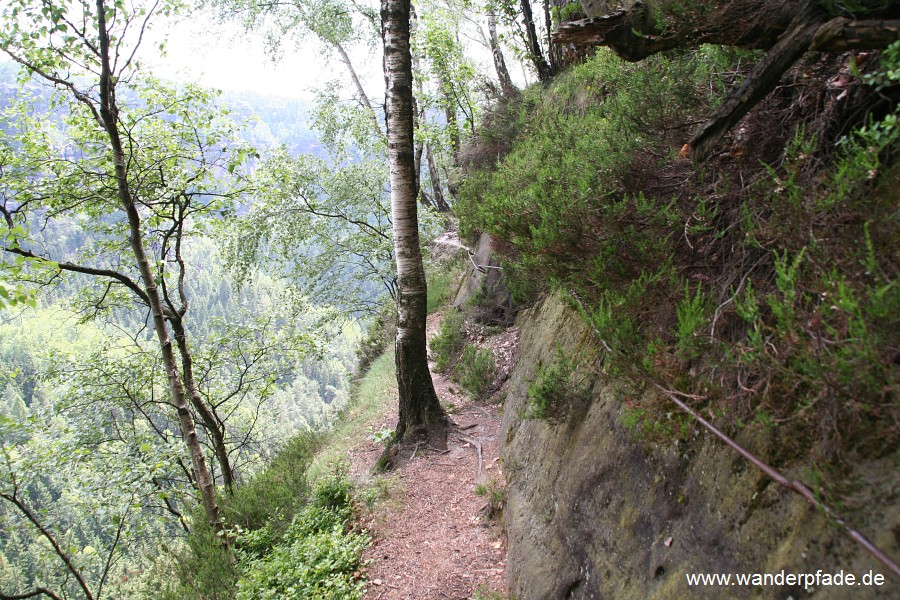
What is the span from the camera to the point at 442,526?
466cm

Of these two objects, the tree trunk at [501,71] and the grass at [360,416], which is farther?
the tree trunk at [501,71]

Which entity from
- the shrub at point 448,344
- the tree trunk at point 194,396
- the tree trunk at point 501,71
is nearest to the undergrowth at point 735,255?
the shrub at point 448,344

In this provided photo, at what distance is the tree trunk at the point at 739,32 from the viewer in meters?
1.82

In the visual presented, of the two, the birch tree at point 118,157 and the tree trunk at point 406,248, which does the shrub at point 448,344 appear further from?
the birch tree at point 118,157

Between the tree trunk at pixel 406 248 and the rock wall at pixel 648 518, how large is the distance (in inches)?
82.7

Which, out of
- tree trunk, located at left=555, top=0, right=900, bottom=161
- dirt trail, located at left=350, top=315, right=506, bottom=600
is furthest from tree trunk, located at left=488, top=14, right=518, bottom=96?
tree trunk, located at left=555, top=0, right=900, bottom=161

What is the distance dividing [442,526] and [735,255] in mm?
3678

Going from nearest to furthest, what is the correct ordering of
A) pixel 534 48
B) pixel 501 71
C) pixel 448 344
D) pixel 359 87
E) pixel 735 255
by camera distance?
pixel 735 255, pixel 448 344, pixel 534 48, pixel 501 71, pixel 359 87

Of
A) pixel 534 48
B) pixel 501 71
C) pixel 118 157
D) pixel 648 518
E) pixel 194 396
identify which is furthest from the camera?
pixel 501 71

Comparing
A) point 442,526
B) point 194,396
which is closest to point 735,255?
point 442,526

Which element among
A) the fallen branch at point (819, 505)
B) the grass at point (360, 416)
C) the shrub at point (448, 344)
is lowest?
the grass at point (360, 416)

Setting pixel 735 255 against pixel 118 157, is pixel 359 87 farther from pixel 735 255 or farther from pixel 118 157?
pixel 735 255

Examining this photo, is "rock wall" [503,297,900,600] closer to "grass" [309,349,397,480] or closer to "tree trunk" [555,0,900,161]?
"tree trunk" [555,0,900,161]

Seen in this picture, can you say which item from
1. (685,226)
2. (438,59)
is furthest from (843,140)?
(438,59)
